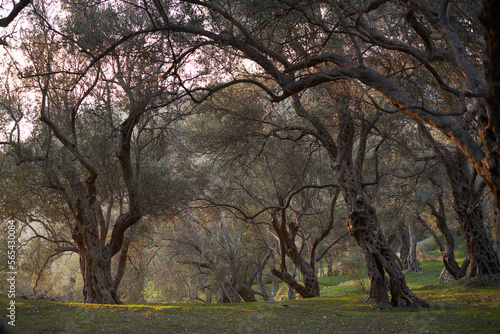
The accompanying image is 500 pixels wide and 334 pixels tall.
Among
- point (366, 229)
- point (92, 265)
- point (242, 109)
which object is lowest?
point (92, 265)

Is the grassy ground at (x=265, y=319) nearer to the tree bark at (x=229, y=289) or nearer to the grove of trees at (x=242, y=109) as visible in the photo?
the grove of trees at (x=242, y=109)

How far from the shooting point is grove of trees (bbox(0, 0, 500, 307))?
6.84 meters

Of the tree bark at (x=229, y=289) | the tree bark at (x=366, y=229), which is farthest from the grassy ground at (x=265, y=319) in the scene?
the tree bark at (x=229, y=289)

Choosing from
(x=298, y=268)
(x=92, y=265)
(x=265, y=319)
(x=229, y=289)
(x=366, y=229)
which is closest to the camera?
(x=265, y=319)

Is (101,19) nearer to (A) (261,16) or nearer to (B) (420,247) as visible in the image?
(A) (261,16)

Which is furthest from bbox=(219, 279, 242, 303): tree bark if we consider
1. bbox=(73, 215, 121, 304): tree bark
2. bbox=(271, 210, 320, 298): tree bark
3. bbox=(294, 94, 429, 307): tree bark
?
bbox=(294, 94, 429, 307): tree bark

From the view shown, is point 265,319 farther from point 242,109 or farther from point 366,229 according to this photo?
point 242,109

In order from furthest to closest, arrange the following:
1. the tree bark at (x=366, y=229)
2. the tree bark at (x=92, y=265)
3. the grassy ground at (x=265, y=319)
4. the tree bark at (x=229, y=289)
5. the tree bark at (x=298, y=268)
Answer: the tree bark at (x=229, y=289) → the tree bark at (x=298, y=268) → the tree bark at (x=92, y=265) → the tree bark at (x=366, y=229) → the grassy ground at (x=265, y=319)

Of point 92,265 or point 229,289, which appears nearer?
point 92,265

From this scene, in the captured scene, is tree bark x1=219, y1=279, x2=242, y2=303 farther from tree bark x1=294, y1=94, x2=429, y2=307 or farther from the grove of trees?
tree bark x1=294, y1=94, x2=429, y2=307

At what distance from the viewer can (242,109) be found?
→ 12.8 metres

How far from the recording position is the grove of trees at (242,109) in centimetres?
684

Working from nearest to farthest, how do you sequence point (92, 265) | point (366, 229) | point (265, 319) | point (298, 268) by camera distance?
1. point (265, 319)
2. point (366, 229)
3. point (92, 265)
4. point (298, 268)

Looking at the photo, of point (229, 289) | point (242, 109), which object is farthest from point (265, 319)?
point (229, 289)
